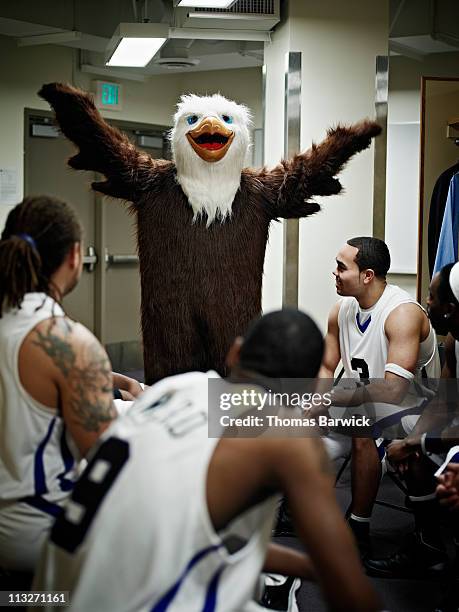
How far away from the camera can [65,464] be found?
5.37 ft

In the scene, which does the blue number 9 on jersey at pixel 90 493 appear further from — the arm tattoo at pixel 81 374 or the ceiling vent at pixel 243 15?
the ceiling vent at pixel 243 15

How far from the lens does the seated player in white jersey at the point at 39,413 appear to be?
158 cm

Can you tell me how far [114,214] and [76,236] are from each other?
171 inches

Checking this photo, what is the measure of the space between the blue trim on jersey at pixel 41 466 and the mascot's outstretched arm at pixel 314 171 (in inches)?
58.7

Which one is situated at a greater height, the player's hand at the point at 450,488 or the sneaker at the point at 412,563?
the player's hand at the point at 450,488

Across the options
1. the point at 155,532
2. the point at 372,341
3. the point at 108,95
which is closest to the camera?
the point at 155,532

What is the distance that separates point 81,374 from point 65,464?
204 millimetres

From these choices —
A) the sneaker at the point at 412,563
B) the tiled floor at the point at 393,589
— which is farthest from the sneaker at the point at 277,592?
the sneaker at the point at 412,563

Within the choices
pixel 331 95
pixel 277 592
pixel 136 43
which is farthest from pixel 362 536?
pixel 136 43

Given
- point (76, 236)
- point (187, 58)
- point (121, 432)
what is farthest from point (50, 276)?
point (187, 58)

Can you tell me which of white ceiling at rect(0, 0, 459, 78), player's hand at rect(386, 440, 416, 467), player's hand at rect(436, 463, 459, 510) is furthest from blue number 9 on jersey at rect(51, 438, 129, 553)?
white ceiling at rect(0, 0, 459, 78)

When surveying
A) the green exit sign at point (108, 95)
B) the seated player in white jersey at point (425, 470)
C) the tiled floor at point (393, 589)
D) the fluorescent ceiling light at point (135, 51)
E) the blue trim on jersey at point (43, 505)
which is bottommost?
the tiled floor at point (393, 589)

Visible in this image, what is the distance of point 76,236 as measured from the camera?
1.73 m

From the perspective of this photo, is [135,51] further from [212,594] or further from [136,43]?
[212,594]
